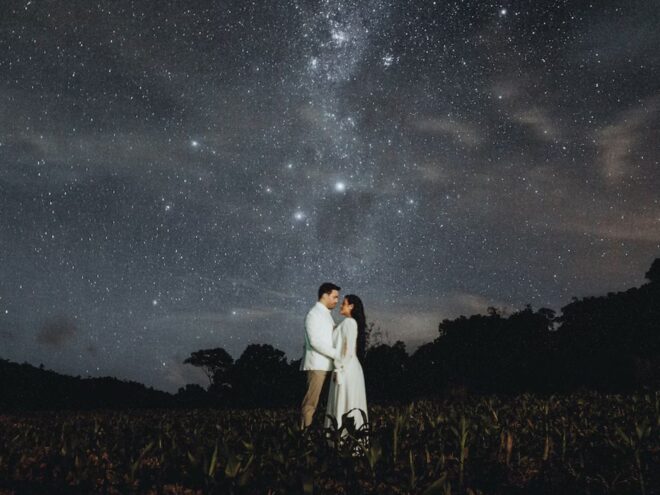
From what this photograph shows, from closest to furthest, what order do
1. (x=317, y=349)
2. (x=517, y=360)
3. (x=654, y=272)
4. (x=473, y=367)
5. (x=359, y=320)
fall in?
(x=317, y=349)
(x=359, y=320)
(x=517, y=360)
(x=473, y=367)
(x=654, y=272)

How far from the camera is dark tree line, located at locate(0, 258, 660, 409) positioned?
17.7 m

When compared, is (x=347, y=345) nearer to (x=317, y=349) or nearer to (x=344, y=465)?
(x=317, y=349)

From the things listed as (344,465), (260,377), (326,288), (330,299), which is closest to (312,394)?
(330,299)

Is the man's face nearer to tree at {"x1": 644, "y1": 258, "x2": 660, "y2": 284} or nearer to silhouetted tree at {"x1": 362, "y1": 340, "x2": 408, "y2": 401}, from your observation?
silhouetted tree at {"x1": 362, "y1": 340, "x2": 408, "y2": 401}

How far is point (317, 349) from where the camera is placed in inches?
275

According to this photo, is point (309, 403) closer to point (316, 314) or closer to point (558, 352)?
point (316, 314)

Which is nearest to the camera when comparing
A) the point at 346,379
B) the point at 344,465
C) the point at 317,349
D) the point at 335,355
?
the point at 344,465

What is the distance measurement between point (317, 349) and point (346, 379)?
1.86 ft

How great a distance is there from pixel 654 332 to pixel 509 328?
416 inches

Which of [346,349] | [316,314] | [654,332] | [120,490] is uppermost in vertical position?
[654,332]

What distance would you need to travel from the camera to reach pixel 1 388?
2291 cm

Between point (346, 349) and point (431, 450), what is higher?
point (346, 349)

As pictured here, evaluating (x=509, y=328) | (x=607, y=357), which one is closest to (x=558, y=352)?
(x=607, y=357)

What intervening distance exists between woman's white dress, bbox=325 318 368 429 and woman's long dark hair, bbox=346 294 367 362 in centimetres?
26
